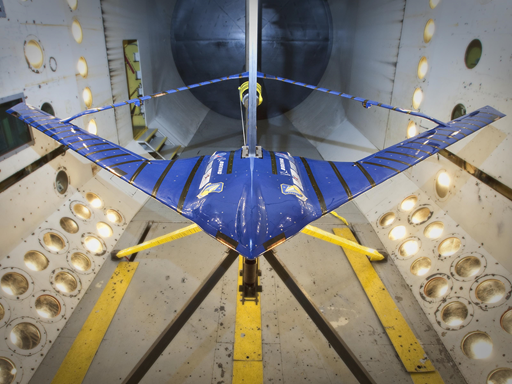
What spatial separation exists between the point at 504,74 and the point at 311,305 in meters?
3.39

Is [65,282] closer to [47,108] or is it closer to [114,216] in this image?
[114,216]

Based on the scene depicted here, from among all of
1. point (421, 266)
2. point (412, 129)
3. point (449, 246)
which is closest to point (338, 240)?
point (421, 266)

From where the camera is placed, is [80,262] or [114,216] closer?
[80,262]

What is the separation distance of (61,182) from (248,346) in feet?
11.5

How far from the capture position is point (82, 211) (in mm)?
4988

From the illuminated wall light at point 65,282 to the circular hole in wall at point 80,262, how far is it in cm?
18

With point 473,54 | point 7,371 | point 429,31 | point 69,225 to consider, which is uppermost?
point 429,31

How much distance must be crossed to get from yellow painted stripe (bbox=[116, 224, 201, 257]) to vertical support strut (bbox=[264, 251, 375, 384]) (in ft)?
3.69

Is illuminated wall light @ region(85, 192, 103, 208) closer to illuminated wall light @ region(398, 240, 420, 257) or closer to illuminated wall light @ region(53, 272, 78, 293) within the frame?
illuminated wall light @ region(53, 272, 78, 293)

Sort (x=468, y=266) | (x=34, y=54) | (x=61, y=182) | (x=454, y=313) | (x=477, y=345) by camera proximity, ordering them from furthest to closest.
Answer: (x=61, y=182)
(x=34, y=54)
(x=468, y=266)
(x=454, y=313)
(x=477, y=345)

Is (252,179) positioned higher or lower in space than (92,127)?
lower

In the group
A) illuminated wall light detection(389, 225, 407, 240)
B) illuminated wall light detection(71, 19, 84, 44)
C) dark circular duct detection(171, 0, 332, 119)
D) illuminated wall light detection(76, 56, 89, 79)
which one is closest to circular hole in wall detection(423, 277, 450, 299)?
illuminated wall light detection(389, 225, 407, 240)

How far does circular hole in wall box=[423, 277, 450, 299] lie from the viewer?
4086mm

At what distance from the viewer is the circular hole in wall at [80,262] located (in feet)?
14.6
